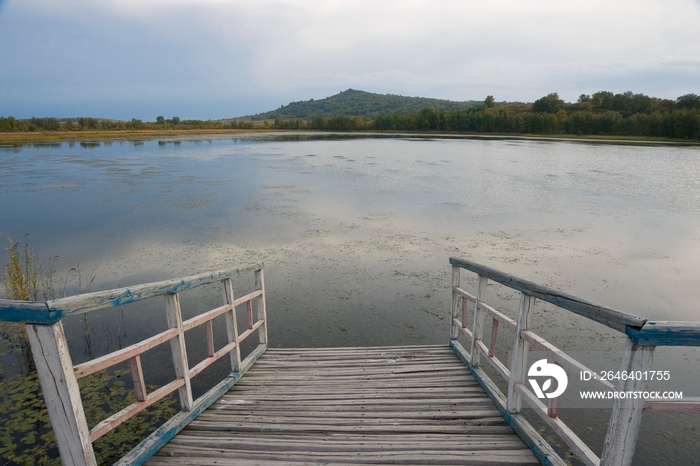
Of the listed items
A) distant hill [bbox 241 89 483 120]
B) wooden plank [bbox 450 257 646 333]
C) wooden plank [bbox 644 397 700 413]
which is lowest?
wooden plank [bbox 644 397 700 413]

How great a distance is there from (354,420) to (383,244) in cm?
828

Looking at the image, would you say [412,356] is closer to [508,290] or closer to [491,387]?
[491,387]

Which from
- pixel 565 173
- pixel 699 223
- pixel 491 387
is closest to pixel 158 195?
pixel 491 387

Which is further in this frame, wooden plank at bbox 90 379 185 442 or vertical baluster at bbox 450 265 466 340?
vertical baluster at bbox 450 265 466 340

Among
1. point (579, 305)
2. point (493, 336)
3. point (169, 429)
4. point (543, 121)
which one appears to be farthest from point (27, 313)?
point (543, 121)

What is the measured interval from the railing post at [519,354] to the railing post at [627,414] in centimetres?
83

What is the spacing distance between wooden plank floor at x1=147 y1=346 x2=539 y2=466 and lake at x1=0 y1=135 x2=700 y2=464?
84.8 inches

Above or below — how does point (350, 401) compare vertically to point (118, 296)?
below

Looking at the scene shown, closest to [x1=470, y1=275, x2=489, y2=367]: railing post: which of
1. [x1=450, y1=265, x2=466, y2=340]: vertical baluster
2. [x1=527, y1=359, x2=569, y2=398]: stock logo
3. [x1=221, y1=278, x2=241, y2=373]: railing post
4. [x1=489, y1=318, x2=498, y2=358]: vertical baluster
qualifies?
[x1=489, y1=318, x2=498, y2=358]: vertical baluster

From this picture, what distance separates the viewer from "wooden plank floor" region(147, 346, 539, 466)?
247 cm

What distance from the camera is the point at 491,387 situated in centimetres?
332

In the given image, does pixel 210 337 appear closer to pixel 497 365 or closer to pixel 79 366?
pixel 79 366

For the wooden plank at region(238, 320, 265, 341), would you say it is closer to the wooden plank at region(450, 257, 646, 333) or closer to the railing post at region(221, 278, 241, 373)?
the railing post at region(221, 278, 241, 373)

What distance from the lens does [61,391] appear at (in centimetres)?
188
